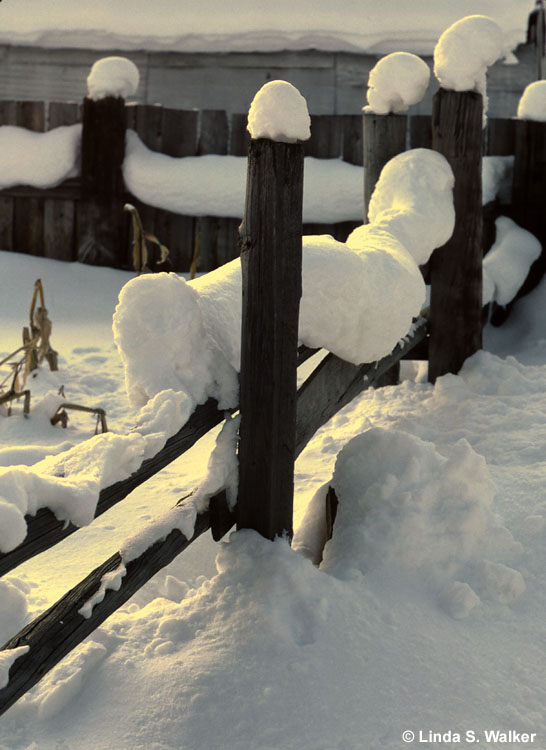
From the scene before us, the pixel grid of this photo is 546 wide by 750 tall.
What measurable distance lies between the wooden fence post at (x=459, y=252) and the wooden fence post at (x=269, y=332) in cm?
235

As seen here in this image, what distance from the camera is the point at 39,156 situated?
7.07 metres

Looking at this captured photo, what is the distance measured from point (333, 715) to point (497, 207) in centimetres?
476

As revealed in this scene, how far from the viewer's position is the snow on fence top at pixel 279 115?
2.25m

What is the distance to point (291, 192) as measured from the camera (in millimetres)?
2330

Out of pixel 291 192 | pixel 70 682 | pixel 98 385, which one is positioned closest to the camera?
pixel 70 682

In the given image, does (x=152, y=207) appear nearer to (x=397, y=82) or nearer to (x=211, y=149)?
(x=211, y=149)

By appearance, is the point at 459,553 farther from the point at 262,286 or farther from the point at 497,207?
the point at 497,207

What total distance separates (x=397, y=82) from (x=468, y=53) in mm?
364

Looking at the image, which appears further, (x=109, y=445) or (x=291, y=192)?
(x=291, y=192)

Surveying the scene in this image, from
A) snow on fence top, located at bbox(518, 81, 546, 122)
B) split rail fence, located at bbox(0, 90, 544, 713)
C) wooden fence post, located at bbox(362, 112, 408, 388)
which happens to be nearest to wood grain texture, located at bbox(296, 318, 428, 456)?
split rail fence, located at bbox(0, 90, 544, 713)

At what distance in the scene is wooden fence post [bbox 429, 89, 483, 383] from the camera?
14.7 feet

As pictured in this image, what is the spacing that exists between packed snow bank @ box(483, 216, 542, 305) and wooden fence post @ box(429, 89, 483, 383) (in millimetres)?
462

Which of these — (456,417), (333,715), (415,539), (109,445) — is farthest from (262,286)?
(456,417)

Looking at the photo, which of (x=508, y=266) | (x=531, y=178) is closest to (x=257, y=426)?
(x=508, y=266)
